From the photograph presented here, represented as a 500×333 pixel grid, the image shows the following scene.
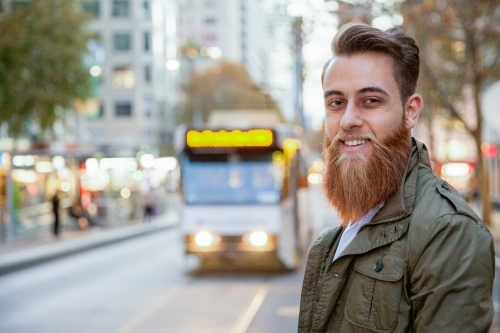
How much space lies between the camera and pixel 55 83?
24047 mm

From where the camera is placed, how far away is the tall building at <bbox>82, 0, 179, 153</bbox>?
181 feet

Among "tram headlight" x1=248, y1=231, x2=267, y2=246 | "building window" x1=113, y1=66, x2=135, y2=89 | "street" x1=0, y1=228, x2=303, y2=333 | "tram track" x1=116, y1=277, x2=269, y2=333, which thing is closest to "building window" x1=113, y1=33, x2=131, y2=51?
"building window" x1=113, y1=66, x2=135, y2=89

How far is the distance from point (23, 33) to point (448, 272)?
20.1 m

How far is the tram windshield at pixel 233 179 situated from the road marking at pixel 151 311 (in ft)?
7.18

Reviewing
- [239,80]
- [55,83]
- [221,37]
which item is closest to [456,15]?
[55,83]

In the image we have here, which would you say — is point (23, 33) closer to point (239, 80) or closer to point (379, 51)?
point (379, 51)

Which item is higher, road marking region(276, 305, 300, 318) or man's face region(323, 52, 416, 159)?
man's face region(323, 52, 416, 159)

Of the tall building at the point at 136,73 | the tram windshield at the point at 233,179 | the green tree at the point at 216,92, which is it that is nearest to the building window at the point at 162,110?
the tall building at the point at 136,73

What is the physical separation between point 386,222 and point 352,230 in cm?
27

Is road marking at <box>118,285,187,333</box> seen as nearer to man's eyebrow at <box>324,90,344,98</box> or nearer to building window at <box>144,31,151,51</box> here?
man's eyebrow at <box>324,90,344,98</box>

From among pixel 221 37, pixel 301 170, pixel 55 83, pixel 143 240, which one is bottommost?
pixel 143 240

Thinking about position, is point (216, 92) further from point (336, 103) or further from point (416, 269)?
point (416, 269)

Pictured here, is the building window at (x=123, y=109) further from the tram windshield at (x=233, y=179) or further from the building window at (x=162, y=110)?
the tram windshield at (x=233, y=179)

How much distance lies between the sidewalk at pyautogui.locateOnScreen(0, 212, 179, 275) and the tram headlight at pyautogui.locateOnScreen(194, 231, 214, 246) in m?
4.30
